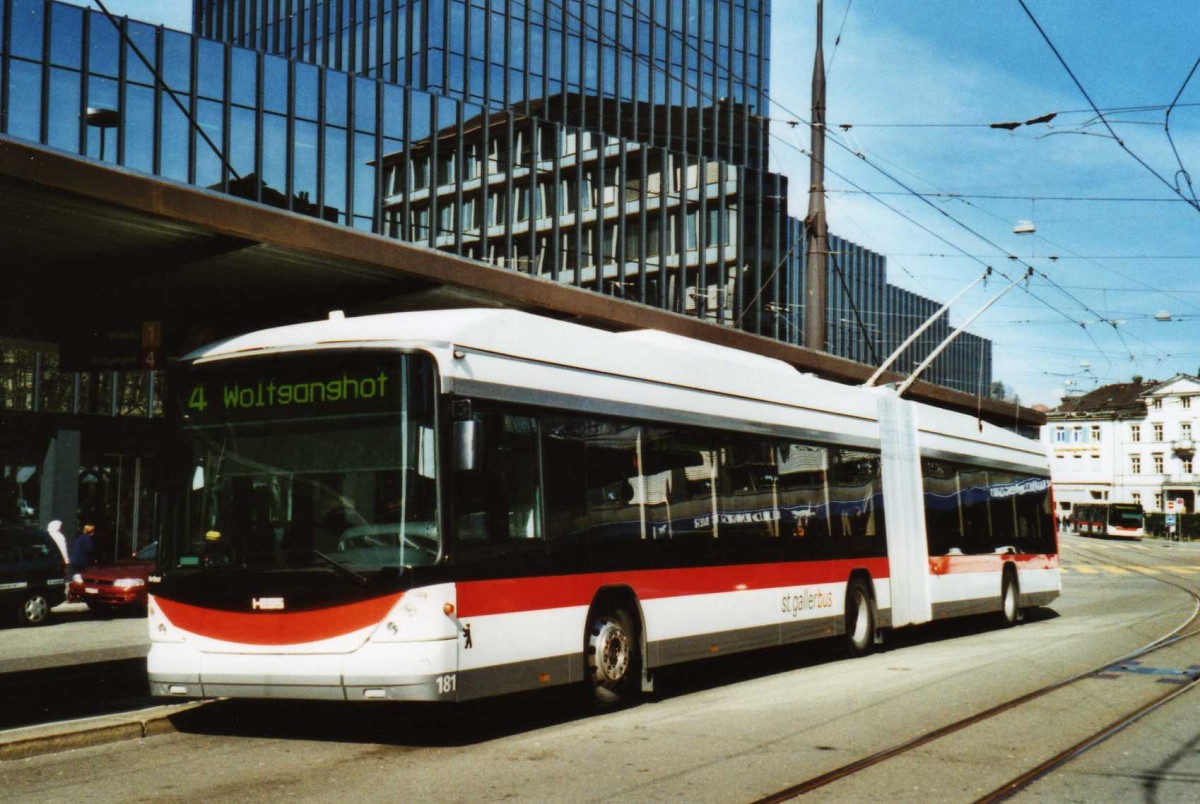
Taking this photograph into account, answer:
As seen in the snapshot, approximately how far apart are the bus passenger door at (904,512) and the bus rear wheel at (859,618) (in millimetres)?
617

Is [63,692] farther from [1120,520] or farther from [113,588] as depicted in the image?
[1120,520]

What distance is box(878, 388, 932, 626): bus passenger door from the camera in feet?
53.3

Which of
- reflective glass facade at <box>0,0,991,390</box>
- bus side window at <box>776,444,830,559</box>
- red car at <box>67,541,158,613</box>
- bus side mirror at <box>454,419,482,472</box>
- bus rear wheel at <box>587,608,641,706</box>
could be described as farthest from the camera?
reflective glass facade at <box>0,0,991,390</box>

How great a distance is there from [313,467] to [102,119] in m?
28.5

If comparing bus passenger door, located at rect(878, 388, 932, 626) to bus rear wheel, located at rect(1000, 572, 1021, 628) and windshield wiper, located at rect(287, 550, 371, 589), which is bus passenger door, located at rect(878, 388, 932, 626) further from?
windshield wiper, located at rect(287, 550, 371, 589)

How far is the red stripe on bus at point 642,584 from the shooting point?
9.12m

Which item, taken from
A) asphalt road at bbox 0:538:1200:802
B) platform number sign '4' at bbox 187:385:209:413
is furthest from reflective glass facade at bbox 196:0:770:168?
platform number sign '4' at bbox 187:385:209:413

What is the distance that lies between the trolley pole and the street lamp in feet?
62.2

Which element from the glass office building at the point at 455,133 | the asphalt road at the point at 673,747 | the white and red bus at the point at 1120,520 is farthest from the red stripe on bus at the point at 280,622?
the white and red bus at the point at 1120,520

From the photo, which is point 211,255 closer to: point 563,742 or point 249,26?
point 563,742

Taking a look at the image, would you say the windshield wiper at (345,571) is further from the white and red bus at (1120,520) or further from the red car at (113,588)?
the white and red bus at (1120,520)

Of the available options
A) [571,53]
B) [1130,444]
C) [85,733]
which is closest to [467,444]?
[85,733]

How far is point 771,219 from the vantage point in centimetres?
5691

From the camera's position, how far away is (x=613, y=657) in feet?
34.4
